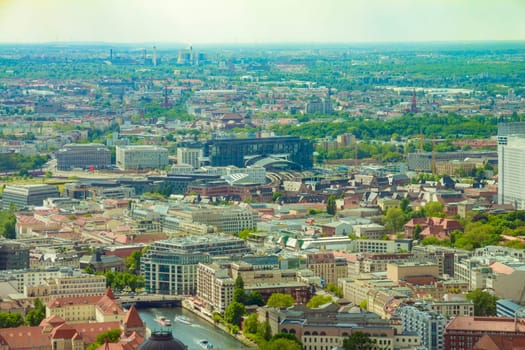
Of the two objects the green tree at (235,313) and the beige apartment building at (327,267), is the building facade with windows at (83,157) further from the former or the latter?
the green tree at (235,313)

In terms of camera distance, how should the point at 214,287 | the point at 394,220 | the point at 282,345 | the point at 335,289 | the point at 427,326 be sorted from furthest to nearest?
the point at 394,220
the point at 335,289
the point at 214,287
the point at 427,326
the point at 282,345

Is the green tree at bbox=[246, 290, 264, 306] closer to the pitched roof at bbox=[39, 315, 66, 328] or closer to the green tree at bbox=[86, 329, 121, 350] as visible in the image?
the pitched roof at bbox=[39, 315, 66, 328]

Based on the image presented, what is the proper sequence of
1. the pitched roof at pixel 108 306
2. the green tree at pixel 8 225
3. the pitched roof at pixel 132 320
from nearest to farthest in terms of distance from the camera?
the pitched roof at pixel 132 320 < the pitched roof at pixel 108 306 < the green tree at pixel 8 225

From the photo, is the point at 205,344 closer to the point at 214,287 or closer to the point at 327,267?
the point at 214,287

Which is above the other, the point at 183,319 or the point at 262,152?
the point at 183,319

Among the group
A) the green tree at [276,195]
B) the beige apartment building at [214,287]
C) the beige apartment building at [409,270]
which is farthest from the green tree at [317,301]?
the green tree at [276,195]

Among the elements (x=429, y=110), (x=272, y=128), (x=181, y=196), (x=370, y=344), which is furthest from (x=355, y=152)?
(x=370, y=344)

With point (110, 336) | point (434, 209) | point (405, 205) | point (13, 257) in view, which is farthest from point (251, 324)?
point (405, 205)
